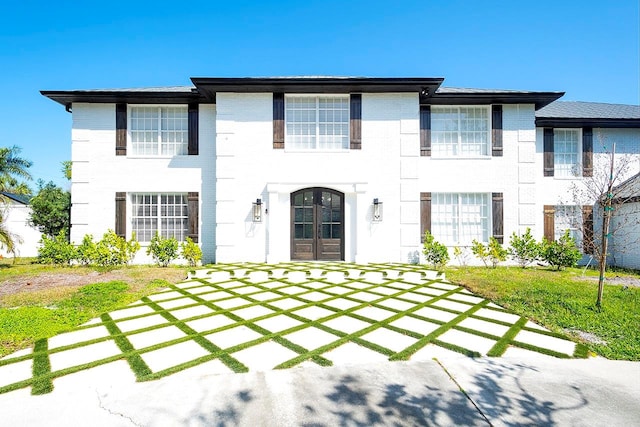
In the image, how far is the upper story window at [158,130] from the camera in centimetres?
866

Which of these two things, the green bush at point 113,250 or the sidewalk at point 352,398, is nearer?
the sidewalk at point 352,398

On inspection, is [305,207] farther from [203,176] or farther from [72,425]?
[72,425]

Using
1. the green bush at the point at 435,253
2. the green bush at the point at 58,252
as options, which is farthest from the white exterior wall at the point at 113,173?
the green bush at the point at 435,253

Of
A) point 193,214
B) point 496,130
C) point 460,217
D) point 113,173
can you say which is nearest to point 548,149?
point 496,130

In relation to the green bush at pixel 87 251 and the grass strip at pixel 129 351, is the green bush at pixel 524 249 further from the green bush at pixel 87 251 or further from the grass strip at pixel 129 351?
the green bush at pixel 87 251

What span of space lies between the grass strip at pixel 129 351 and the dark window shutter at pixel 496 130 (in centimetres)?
985

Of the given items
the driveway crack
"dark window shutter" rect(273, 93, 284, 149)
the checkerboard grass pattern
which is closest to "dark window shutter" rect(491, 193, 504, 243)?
the checkerboard grass pattern

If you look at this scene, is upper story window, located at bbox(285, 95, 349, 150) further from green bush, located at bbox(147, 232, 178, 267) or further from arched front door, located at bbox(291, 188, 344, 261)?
green bush, located at bbox(147, 232, 178, 267)

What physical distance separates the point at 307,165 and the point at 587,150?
9.27m

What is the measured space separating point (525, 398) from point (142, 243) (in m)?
9.54

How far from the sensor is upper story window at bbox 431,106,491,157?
8789mm

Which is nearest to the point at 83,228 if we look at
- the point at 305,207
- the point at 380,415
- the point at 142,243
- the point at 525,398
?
the point at 142,243

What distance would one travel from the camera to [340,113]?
27.6ft

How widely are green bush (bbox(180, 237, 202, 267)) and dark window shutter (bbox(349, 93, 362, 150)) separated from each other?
5468 millimetres
